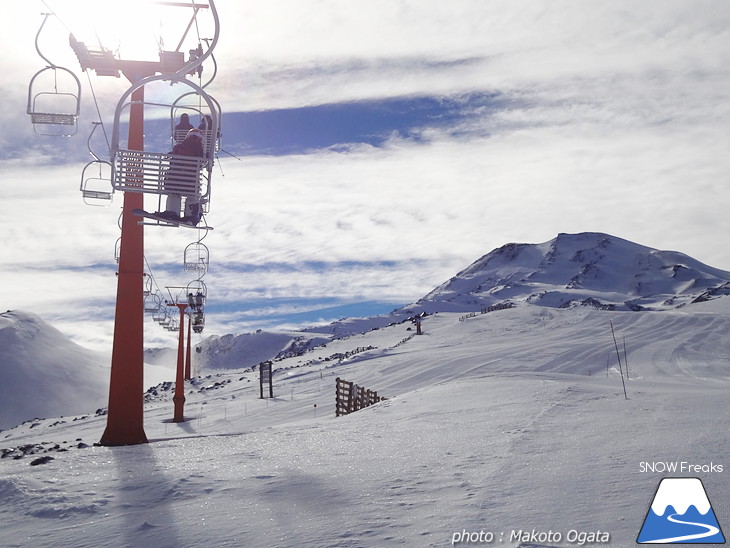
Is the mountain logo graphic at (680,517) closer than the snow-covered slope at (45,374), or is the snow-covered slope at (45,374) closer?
the mountain logo graphic at (680,517)

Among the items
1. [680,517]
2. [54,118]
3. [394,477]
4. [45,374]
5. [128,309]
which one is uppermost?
[54,118]

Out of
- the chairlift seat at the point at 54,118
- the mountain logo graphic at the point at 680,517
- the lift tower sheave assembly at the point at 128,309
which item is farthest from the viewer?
the lift tower sheave assembly at the point at 128,309

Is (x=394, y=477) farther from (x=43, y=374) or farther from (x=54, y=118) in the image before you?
(x=43, y=374)

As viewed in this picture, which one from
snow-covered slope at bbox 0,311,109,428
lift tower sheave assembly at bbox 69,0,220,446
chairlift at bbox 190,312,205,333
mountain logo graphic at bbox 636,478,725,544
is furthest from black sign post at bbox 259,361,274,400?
snow-covered slope at bbox 0,311,109,428

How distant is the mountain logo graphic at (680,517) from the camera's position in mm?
4547

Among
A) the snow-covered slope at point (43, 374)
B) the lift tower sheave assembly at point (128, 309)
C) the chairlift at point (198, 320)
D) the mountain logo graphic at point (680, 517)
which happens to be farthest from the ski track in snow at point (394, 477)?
the snow-covered slope at point (43, 374)

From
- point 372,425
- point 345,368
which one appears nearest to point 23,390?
point 345,368

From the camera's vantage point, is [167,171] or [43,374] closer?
[167,171]

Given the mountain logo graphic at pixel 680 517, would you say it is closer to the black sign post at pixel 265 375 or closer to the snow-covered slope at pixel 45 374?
the black sign post at pixel 265 375

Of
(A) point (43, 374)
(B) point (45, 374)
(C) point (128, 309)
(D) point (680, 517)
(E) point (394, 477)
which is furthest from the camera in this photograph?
(B) point (45, 374)

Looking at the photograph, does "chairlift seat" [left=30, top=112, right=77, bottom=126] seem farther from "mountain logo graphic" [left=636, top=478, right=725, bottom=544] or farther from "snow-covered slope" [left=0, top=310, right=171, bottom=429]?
"snow-covered slope" [left=0, top=310, right=171, bottom=429]

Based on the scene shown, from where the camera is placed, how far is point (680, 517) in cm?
489

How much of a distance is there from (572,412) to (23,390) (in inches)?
3001

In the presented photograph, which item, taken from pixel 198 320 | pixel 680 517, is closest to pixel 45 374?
pixel 198 320
